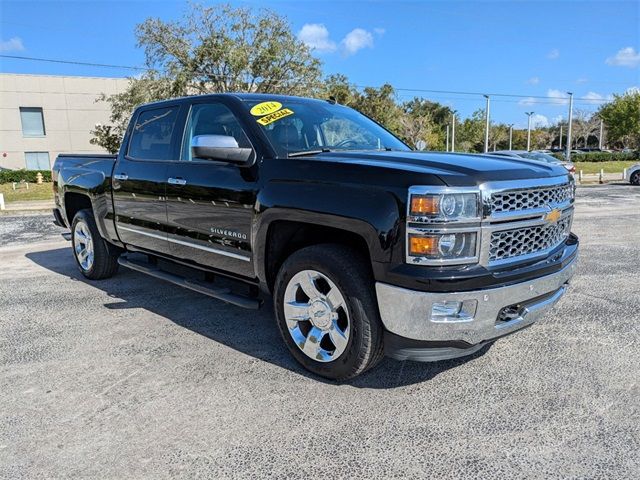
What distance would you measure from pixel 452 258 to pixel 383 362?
3.93 feet

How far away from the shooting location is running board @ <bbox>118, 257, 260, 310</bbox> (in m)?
3.70

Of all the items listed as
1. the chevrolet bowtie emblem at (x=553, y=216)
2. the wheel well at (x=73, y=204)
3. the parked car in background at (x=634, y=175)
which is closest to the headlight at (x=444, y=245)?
the chevrolet bowtie emblem at (x=553, y=216)

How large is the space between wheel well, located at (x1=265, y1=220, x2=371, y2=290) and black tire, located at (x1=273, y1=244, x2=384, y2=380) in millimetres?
110

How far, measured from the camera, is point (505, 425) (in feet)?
9.00

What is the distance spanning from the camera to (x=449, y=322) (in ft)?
8.94

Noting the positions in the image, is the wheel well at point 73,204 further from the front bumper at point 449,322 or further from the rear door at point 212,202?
the front bumper at point 449,322

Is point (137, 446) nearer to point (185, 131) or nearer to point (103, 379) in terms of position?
point (103, 379)

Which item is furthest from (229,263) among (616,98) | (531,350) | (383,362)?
(616,98)

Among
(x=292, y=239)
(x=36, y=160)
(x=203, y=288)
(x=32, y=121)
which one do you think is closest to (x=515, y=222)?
(x=292, y=239)

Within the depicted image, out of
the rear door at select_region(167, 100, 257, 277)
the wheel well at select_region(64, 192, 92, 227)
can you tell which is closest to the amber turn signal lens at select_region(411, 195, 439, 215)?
the rear door at select_region(167, 100, 257, 277)

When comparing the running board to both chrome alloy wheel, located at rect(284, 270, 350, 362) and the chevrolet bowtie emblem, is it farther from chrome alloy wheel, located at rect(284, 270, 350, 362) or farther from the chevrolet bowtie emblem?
the chevrolet bowtie emblem

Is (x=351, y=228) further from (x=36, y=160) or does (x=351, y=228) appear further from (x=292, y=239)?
(x=36, y=160)

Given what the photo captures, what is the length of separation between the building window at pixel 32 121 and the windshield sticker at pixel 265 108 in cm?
4108

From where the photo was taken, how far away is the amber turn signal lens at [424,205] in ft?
8.70
